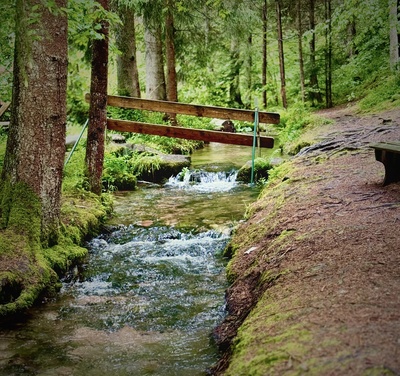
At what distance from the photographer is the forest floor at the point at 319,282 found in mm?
2414

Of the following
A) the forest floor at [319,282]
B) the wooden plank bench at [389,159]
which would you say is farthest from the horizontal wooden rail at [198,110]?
the wooden plank bench at [389,159]

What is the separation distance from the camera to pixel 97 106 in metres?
7.72

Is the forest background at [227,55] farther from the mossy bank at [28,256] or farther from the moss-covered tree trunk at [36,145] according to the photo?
the mossy bank at [28,256]

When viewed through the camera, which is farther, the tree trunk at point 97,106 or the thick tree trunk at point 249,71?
the thick tree trunk at point 249,71

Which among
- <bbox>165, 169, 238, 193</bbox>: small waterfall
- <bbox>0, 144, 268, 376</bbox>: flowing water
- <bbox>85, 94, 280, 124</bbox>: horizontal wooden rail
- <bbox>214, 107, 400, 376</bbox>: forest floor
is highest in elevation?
<bbox>85, 94, 280, 124</bbox>: horizontal wooden rail

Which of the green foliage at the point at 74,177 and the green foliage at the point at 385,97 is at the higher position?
the green foliage at the point at 385,97

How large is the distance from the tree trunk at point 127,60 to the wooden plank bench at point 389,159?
12840mm

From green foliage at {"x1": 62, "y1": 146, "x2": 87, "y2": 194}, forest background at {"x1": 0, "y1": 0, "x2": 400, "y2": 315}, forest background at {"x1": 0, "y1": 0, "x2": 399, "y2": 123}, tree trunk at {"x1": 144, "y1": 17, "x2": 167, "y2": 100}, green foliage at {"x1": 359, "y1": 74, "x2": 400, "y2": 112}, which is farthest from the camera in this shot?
tree trunk at {"x1": 144, "y1": 17, "x2": 167, "y2": 100}

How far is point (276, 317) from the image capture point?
122 inches

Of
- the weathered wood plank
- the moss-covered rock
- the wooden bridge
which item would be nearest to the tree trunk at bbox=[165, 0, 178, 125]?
the wooden bridge

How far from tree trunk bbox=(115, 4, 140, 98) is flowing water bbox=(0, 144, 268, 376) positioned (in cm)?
969

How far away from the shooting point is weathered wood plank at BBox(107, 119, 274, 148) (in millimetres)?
11391

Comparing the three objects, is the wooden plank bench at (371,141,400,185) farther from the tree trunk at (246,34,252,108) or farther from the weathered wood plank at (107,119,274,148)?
the tree trunk at (246,34,252,108)

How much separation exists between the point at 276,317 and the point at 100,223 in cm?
503
